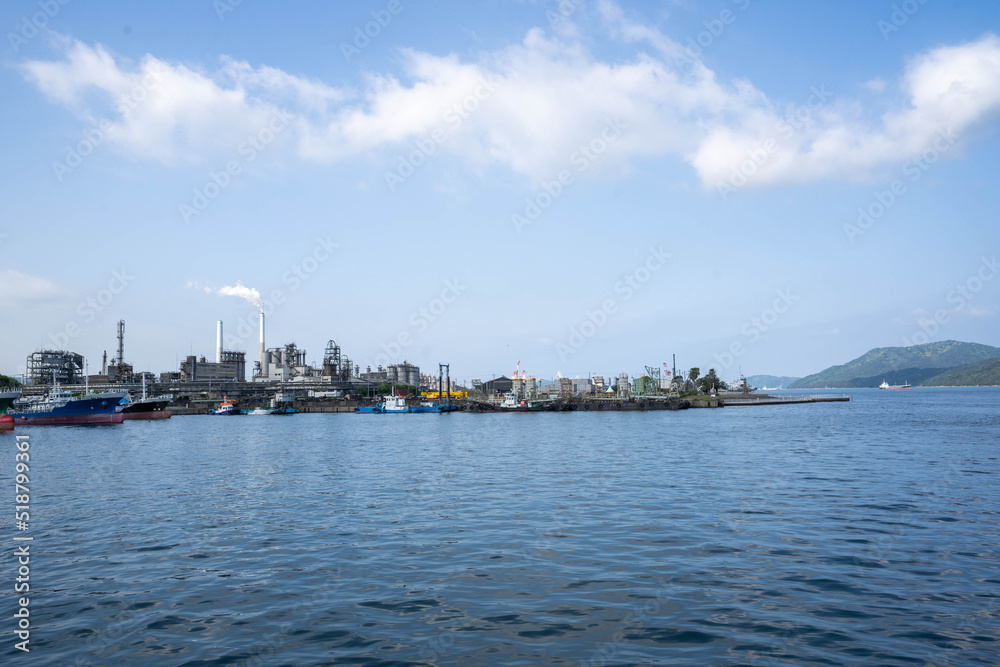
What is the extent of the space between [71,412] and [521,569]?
10827 centimetres

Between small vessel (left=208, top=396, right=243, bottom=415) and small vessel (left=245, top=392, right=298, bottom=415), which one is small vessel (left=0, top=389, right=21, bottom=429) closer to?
small vessel (left=208, top=396, right=243, bottom=415)

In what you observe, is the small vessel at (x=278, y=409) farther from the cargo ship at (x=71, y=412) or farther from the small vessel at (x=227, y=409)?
the cargo ship at (x=71, y=412)

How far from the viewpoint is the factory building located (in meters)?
182

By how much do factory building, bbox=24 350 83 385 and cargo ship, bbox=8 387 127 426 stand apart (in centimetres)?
10242

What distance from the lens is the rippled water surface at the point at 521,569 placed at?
10.2 m

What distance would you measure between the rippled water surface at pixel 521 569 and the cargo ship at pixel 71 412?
Result: 7644cm

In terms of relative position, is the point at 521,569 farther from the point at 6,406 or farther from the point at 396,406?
the point at 396,406

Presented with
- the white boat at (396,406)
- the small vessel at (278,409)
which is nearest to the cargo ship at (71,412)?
the small vessel at (278,409)

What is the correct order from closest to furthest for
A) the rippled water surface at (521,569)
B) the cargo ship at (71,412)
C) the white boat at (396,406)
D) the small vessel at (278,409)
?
the rippled water surface at (521,569) → the cargo ship at (71,412) → the white boat at (396,406) → the small vessel at (278,409)

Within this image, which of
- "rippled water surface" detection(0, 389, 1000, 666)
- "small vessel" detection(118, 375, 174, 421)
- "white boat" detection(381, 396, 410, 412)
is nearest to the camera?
"rippled water surface" detection(0, 389, 1000, 666)

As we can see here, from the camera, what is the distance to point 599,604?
12055 mm

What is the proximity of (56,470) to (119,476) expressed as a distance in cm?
697

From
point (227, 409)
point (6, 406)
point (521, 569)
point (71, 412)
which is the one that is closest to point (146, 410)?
point (71, 412)

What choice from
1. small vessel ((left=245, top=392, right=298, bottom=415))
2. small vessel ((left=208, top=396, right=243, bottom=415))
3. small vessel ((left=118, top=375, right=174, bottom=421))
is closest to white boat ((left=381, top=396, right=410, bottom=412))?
small vessel ((left=245, top=392, right=298, bottom=415))
